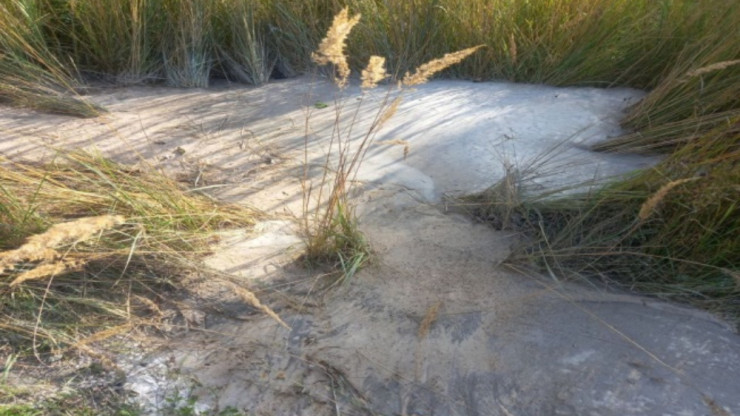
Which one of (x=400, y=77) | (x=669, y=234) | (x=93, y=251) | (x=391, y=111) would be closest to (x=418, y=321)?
(x=391, y=111)

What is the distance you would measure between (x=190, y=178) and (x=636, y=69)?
2.68 m

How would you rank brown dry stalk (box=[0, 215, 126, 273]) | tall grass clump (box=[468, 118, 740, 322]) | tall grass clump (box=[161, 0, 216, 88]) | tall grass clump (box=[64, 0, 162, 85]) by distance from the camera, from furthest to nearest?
tall grass clump (box=[161, 0, 216, 88]), tall grass clump (box=[64, 0, 162, 85]), tall grass clump (box=[468, 118, 740, 322]), brown dry stalk (box=[0, 215, 126, 273])

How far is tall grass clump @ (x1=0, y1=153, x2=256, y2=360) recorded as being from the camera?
6.68 feet

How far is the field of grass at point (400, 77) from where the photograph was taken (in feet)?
7.30

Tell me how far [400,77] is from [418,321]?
2.53 meters

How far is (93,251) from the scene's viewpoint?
7.29ft

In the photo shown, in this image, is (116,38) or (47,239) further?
(116,38)

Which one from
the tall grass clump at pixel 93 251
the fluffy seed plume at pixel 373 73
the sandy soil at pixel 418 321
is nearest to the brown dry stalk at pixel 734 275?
the sandy soil at pixel 418 321

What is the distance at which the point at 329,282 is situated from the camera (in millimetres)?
2336

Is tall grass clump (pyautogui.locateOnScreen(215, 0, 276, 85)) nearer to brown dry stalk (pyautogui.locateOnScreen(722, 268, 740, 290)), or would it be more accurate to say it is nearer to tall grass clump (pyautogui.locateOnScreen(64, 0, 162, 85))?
tall grass clump (pyautogui.locateOnScreen(64, 0, 162, 85))

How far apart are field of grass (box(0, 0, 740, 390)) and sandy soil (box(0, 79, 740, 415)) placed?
0.59 feet

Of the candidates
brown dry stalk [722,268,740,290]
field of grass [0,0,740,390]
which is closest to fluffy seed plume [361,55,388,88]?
field of grass [0,0,740,390]

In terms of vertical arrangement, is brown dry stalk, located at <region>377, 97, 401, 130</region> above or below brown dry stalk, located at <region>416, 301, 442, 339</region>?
above

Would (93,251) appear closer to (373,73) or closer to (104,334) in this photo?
(104,334)
